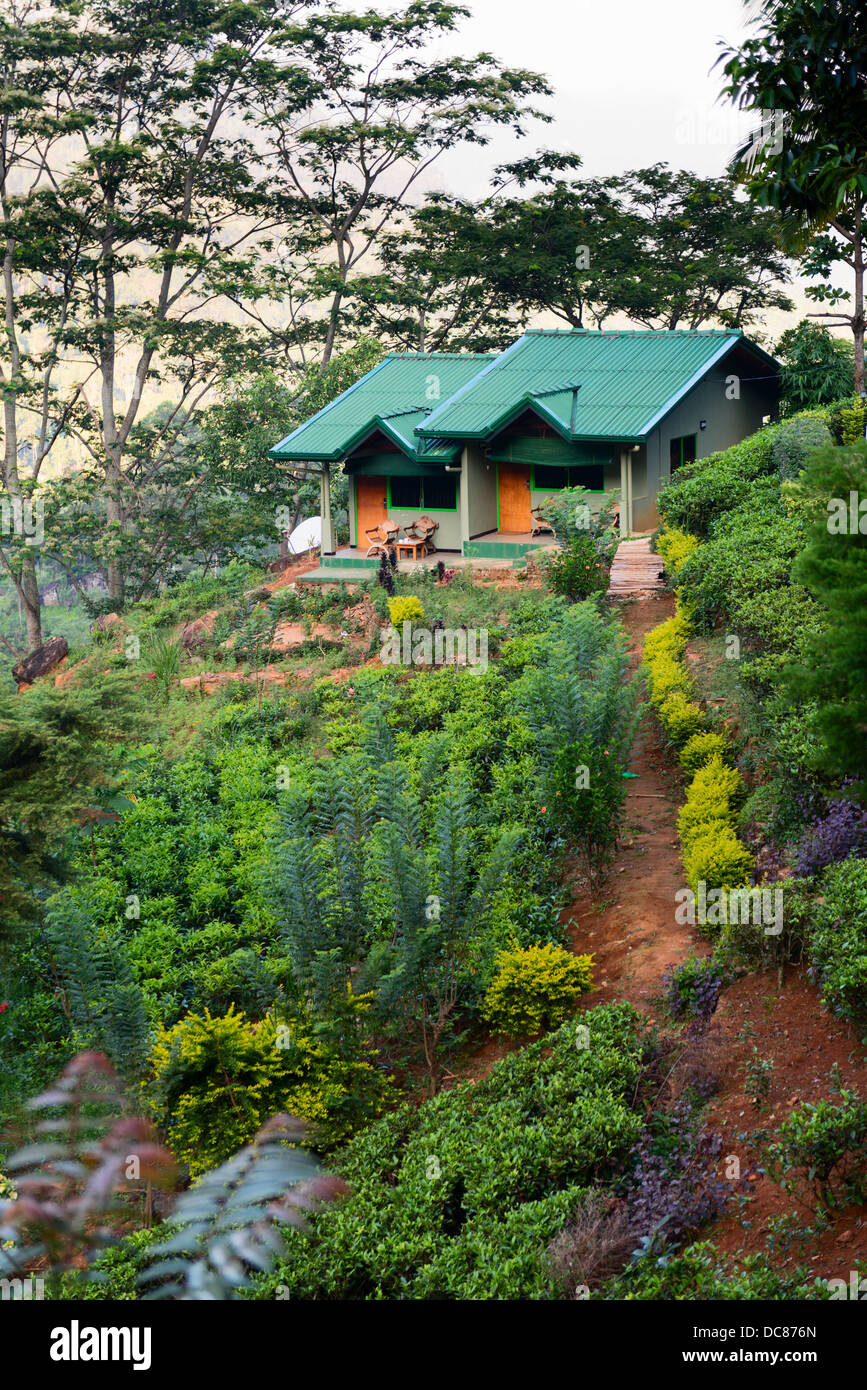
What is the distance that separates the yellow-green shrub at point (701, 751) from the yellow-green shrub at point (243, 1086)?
16.0 ft

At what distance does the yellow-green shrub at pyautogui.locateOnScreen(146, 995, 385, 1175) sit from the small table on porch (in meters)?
18.1

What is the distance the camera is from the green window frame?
2514cm

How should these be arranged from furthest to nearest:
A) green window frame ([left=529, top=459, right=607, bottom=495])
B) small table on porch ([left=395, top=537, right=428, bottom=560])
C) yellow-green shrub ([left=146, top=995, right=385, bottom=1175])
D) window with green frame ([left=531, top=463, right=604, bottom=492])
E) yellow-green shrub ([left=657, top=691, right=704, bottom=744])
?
small table on porch ([left=395, top=537, right=428, bottom=560]) < window with green frame ([left=531, top=463, right=604, bottom=492]) < green window frame ([left=529, top=459, right=607, bottom=495]) < yellow-green shrub ([left=657, top=691, right=704, bottom=744]) < yellow-green shrub ([left=146, top=995, right=385, bottom=1175])

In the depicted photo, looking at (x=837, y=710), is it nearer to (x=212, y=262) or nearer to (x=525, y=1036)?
(x=525, y=1036)

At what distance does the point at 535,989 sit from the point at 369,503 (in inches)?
780

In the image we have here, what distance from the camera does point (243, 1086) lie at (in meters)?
8.50

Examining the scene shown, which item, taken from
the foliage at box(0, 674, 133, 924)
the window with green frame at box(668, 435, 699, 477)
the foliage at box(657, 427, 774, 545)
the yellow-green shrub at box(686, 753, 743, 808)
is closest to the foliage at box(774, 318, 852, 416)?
the window with green frame at box(668, 435, 699, 477)

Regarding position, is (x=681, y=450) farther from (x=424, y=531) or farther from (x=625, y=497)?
(x=424, y=531)

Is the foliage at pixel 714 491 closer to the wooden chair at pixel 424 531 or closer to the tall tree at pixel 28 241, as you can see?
the wooden chair at pixel 424 531

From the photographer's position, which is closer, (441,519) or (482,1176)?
(482,1176)

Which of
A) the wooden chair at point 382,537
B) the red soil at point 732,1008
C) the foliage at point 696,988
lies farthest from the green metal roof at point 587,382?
the foliage at point 696,988

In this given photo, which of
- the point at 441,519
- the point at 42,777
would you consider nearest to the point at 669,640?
the point at 42,777

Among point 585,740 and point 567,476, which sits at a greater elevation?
point 567,476

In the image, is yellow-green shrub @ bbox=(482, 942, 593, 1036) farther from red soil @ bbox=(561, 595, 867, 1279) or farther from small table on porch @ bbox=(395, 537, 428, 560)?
small table on porch @ bbox=(395, 537, 428, 560)
